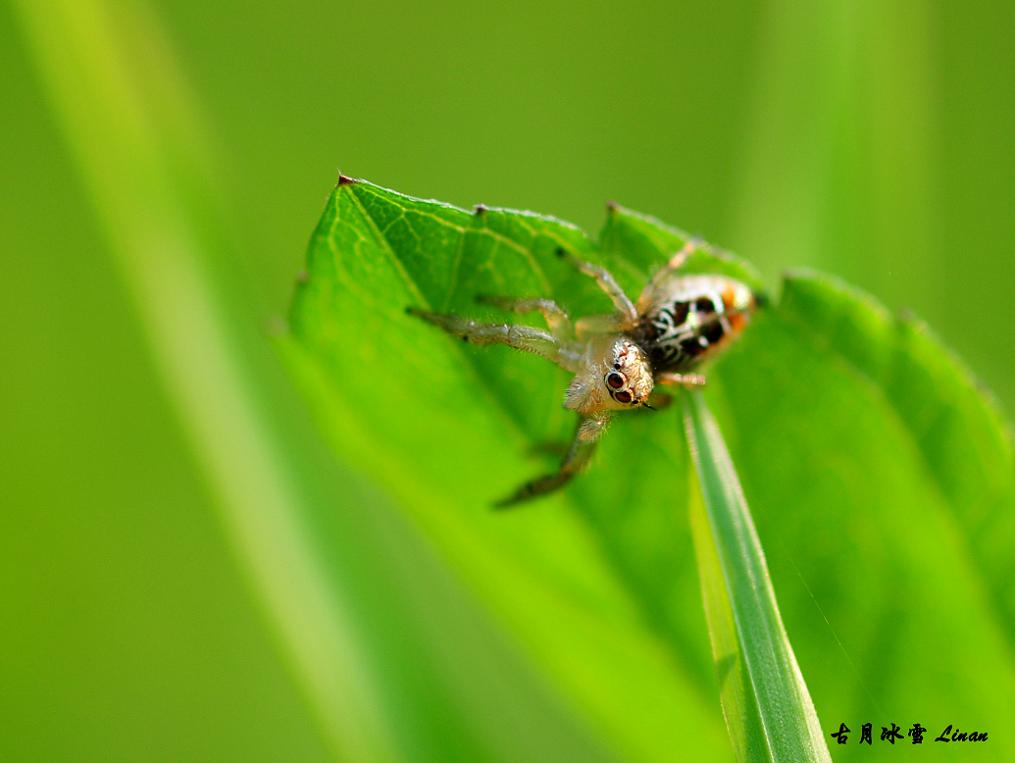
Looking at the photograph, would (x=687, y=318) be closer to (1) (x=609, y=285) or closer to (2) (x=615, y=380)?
(2) (x=615, y=380)

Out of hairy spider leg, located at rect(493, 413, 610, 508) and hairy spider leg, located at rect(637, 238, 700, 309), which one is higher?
hairy spider leg, located at rect(637, 238, 700, 309)

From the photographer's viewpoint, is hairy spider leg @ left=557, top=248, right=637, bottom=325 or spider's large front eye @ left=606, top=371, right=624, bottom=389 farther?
spider's large front eye @ left=606, top=371, right=624, bottom=389

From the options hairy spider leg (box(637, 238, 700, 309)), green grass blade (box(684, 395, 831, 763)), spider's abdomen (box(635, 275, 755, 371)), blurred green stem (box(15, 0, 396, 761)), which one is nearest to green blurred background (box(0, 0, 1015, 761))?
blurred green stem (box(15, 0, 396, 761))

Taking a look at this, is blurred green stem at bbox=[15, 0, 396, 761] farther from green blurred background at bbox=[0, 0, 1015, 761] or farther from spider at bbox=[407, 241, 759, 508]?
spider at bbox=[407, 241, 759, 508]

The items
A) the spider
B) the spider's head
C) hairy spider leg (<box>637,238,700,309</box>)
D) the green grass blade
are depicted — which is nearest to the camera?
the green grass blade

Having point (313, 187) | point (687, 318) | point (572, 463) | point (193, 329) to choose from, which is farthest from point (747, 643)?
point (313, 187)

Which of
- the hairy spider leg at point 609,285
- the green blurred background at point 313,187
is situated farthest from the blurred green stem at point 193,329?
the hairy spider leg at point 609,285
